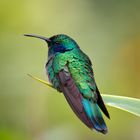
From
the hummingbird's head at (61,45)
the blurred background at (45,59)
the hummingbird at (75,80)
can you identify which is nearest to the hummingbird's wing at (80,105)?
the hummingbird at (75,80)

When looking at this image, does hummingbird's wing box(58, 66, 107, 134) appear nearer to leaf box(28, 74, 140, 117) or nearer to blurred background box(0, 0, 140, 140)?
leaf box(28, 74, 140, 117)

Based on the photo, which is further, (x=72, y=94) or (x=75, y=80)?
(x=75, y=80)

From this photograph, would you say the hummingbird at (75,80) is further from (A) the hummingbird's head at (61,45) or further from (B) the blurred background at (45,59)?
(B) the blurred background at (45,59)

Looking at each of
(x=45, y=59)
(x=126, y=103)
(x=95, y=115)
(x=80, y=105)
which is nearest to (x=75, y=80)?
(x=80, y=105)

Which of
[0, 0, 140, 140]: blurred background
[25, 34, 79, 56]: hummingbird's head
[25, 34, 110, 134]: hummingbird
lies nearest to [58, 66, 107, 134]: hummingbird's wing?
[25, 34, 110, 134]: hummingbird

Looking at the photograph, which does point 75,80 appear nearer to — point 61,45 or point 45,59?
point 61,45
